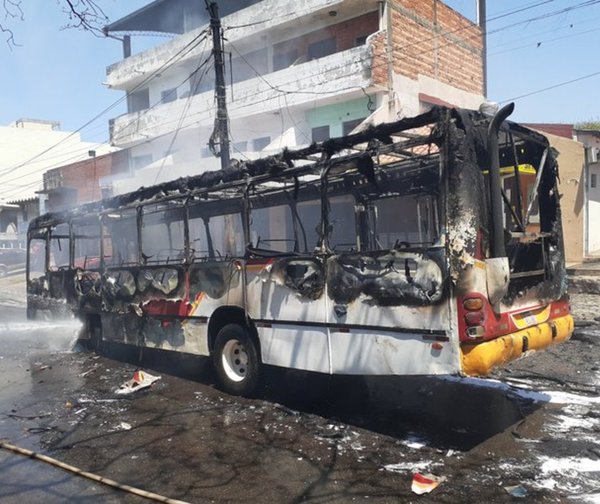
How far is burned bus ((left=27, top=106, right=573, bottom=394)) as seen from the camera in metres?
4.45

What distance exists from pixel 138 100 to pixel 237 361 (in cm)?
2635

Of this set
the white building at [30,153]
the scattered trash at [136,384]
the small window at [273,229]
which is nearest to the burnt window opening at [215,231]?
the small window at [273,229]

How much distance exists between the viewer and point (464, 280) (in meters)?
4.30

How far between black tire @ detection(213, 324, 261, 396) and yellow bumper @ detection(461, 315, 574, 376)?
2611 mm

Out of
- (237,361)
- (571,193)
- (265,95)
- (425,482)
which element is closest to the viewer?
(425,482)

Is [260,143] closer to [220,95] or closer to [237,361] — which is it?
[220,95]

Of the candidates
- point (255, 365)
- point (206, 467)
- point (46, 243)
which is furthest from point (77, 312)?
point (206, 467)

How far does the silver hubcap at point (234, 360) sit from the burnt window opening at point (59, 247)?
15.6 feet

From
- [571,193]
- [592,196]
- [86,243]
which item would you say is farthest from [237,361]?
[592,196]

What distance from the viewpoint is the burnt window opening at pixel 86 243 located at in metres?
8.98

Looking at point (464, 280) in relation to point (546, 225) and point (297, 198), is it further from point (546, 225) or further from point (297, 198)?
point (297, 198)

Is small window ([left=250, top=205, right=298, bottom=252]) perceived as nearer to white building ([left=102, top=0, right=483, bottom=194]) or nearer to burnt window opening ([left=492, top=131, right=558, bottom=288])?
burnt window opening ([left=492, top=131, right=558, bottom=288])

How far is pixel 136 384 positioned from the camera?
A: 693 centimetres

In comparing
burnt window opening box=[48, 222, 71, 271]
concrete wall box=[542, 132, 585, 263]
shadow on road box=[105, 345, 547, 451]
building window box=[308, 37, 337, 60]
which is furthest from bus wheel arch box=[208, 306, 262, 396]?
building window box=[308, 37, 337, 60]
